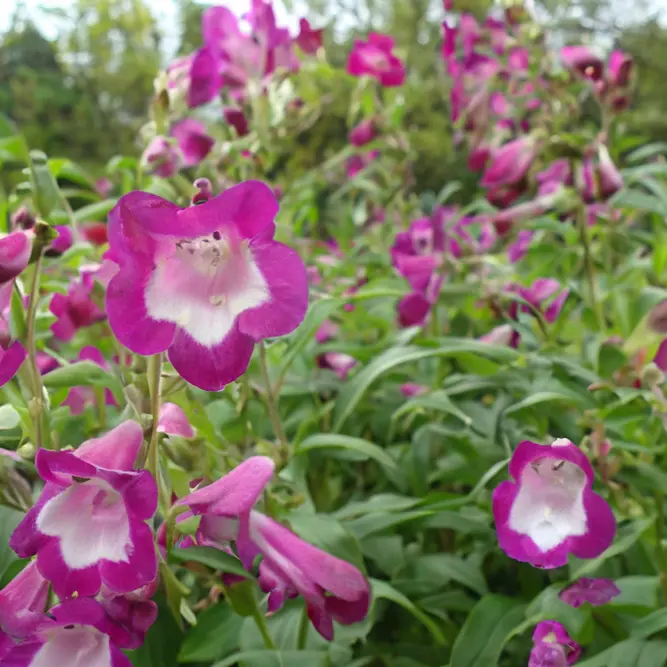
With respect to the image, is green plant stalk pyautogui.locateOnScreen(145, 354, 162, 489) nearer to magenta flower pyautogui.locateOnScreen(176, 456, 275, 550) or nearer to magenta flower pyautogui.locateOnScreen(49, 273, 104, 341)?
magenta flower pyautogui.locateOnScreen(176, 456, 275, 550)

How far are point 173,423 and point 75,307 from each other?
363mm

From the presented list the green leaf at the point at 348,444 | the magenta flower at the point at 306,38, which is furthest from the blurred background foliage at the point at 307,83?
the green leaf at the point at 348,444

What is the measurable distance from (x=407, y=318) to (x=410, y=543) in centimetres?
35

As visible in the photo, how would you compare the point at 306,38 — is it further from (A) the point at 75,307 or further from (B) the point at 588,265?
(A) the point at 75,307

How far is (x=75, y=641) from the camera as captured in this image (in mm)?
576

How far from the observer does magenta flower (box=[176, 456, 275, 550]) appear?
54 centimetres

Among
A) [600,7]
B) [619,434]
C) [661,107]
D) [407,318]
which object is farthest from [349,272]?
[600,7]

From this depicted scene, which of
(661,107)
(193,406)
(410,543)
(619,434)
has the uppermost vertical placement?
(193,406)

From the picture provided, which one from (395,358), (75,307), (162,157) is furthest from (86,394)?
(395,358)

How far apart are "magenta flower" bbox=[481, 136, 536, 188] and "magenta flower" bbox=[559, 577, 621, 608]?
733mm

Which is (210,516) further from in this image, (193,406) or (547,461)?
(547,461)

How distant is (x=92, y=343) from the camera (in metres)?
1.13

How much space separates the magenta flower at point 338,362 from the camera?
1.31 metres


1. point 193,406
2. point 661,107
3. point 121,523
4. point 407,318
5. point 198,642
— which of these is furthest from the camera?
point 661,107
